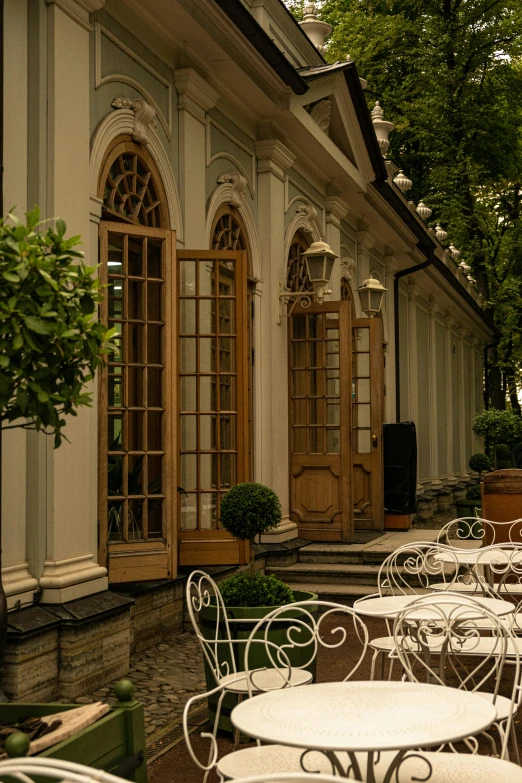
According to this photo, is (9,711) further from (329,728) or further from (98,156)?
(98,156)

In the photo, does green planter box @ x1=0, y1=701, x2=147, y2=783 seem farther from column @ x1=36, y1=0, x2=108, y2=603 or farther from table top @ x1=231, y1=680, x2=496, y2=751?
column @ x1=36, y1=0, x2=108, y2=603

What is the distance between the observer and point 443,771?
317 cm

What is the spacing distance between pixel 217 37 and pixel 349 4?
16756 millimetres

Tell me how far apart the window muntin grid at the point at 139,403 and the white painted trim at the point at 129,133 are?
489mm

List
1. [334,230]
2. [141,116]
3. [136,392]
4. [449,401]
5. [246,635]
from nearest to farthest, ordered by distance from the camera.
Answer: [246,635] → [136,392] → [141,116] → [334,230] → [449,401]

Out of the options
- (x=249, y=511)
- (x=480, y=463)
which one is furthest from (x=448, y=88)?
(x=249, y=511)

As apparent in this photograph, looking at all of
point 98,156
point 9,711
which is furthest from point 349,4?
point 9,711

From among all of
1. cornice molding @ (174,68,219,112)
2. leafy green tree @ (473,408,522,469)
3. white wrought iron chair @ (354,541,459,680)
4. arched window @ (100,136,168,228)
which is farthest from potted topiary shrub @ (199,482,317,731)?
leafy green tree @ (473,408,522,469)

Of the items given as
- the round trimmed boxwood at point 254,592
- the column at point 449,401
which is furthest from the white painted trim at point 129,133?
the column at point 449,401

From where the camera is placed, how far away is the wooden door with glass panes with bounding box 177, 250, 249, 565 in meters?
8.20

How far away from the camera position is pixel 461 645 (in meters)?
5.16

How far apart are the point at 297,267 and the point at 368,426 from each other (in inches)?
92.0

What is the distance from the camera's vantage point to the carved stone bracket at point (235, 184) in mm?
9562

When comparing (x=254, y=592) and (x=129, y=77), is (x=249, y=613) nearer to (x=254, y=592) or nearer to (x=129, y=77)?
(x=254, y=592)
